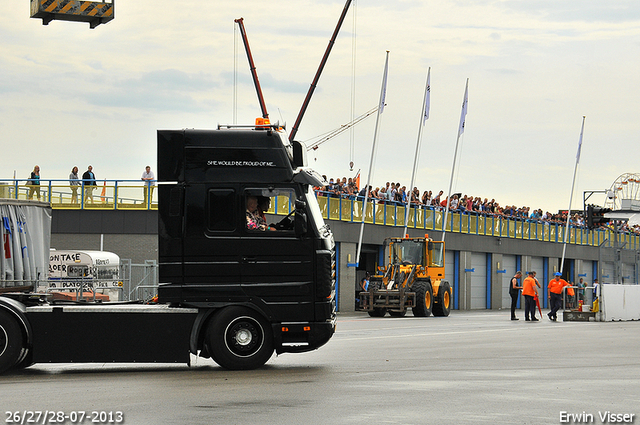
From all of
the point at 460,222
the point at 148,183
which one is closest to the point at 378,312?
the point at 148,183

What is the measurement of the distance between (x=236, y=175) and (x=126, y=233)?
2448 cm

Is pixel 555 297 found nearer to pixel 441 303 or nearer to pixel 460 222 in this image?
pixel 441 303

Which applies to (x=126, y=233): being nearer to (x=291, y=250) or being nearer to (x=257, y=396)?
(x=291, y=250)

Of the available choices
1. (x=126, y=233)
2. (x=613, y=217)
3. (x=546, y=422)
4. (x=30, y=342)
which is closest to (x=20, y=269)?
(x=30, y=342)

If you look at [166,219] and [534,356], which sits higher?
[166,219]

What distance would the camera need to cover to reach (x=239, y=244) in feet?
44.9

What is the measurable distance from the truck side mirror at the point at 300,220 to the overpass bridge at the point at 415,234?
21528mm

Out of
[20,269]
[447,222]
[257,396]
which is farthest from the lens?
[447,222]

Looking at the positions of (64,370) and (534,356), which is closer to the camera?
(64,370)

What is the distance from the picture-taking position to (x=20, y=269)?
47.0 ft

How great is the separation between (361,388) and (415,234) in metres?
36.7

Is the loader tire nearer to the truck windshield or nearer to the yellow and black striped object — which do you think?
the truck windshield

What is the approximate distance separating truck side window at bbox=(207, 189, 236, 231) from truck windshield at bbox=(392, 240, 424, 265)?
23.5 meters

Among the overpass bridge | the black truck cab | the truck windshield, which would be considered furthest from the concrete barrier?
the black truck cab
